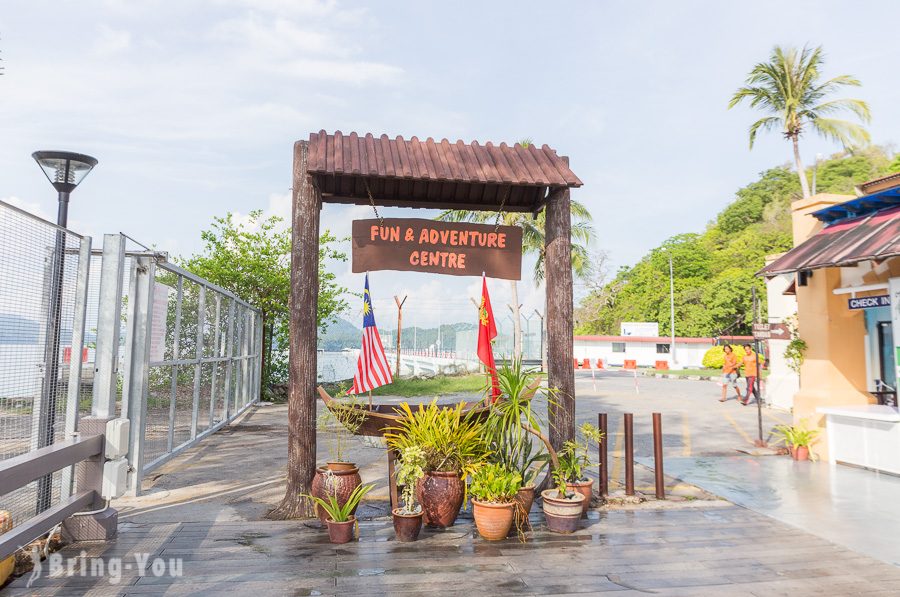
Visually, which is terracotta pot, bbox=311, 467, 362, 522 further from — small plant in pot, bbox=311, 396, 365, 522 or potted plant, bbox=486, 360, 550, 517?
potted plant, bbox=486, 360, 550, 517

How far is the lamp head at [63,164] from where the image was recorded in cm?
556

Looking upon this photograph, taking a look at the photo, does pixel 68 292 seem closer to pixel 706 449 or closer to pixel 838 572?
pixel 838 572

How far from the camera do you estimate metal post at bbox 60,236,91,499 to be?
4.72m

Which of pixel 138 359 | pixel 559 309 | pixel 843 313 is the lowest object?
pixel 138 359

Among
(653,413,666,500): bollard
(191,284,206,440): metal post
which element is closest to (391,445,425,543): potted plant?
(653,413,666,500): bollard

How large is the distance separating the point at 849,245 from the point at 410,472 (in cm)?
666

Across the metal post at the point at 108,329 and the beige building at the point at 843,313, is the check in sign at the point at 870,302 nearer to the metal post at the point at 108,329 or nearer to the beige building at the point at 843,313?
the beige building at the point at 843,313

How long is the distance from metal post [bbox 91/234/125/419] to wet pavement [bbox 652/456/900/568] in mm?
6480

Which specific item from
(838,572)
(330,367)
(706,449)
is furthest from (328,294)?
(838,572)

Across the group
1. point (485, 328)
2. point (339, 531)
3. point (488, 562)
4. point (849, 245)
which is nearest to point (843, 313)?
point (849, 245)

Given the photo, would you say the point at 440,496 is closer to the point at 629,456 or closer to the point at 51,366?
the point at 629,456

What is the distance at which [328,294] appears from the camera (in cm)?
1905

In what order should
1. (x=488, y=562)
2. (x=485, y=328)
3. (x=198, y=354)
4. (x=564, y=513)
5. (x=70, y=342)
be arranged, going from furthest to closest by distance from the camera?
(x=198, y=354) < (x=485, y=328) < (x=564, y=513) < (x=70, y=342) < (x=488, y=562)

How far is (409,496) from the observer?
16.3ft
